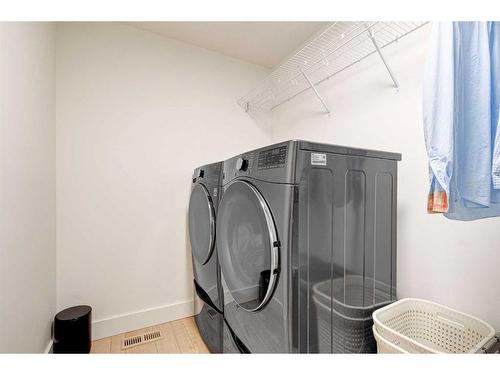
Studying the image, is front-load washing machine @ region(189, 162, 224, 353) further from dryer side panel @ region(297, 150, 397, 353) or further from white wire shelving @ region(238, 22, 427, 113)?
white wire shelving @ region(238, 22, 427, 113)

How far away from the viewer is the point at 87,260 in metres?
1.81

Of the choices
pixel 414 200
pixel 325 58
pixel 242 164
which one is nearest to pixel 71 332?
pixel 242 164

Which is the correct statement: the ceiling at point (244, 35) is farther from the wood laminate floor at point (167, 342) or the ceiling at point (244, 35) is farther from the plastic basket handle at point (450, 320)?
the wood laminate floor at point (167, 342)

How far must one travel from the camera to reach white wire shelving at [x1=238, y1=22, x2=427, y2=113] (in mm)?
1324

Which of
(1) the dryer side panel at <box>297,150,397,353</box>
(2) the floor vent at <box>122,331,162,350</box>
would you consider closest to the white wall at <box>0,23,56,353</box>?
(2) the floor vent at <box>122,331,162,350</box>

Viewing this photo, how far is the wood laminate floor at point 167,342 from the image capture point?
5.57 feet

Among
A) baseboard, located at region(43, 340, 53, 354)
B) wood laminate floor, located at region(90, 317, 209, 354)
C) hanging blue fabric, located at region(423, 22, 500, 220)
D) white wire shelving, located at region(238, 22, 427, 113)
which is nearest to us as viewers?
hanging blue fabric, located at region(423, 22, 500, 220)

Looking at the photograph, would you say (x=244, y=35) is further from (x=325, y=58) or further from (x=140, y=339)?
(x=140, y=339)

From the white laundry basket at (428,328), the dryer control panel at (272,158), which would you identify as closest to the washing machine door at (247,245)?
the dryer control panel at (272,158)

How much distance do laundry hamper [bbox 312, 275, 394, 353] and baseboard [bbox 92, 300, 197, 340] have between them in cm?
130

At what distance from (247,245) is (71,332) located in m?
1.33

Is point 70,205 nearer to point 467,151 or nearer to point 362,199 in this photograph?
point 362,199
